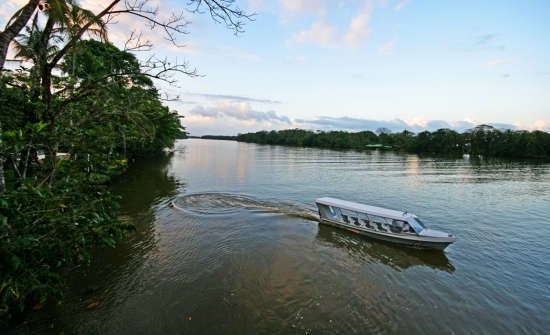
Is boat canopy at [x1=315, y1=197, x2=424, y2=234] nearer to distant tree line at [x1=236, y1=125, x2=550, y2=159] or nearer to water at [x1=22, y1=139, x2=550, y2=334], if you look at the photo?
water at [x1=22, y1=139, x2=550, y2=334]

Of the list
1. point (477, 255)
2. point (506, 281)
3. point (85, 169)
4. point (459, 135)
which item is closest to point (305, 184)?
point (477, 255)

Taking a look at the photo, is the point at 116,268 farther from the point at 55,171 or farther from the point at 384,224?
the point at 384,224

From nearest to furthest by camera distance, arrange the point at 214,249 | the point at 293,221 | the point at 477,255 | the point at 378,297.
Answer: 1. the point at 378,297
2. the point at 214,249
3. the point at 477,255
4. the point at 293,221

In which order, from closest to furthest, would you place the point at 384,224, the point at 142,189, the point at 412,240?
the point at 412,240 < the point at 384,224 < the point at 142,189

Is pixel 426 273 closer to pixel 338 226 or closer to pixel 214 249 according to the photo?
pixel 338 226

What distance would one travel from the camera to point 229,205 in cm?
2317

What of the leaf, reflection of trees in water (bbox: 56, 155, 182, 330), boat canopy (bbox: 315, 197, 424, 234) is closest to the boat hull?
boat canopy (bbox: 315, 197, 424, 234)

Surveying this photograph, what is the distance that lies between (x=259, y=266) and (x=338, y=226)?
8017mm

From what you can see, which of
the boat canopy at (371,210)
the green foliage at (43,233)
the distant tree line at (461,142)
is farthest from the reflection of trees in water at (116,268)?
the distant tree line at (461,142)

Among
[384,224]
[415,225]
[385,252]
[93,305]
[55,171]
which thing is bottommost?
[385,252]

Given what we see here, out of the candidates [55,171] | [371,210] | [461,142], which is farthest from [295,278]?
[461,142]

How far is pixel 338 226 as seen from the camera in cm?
1902

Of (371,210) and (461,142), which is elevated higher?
(461,142)

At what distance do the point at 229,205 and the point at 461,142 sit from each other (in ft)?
418
